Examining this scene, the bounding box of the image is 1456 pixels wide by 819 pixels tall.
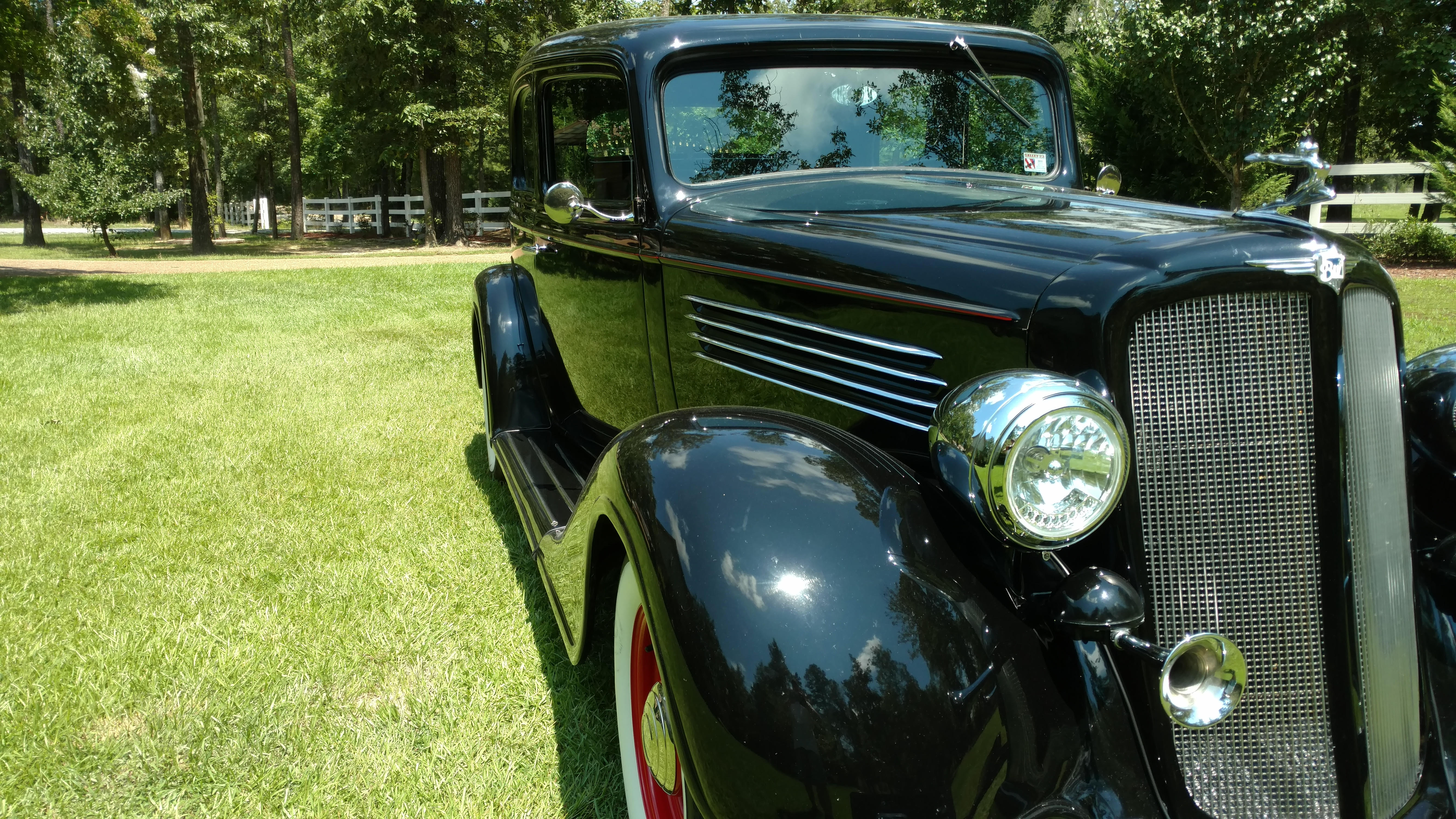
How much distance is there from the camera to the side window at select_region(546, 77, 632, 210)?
2975 millimetres

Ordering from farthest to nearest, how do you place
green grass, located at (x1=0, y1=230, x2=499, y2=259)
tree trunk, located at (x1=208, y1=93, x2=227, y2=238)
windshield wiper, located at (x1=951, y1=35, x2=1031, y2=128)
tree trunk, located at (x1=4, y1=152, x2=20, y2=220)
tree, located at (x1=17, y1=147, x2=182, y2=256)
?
1. tree trunk, located at (x1=4, y1=152, x2=20, y2=220)
2. tree trunk, located at (x1=208, y1=93, x2=227, y2=238)
3. green grass, located at (x1=0, y1=230, x2=499, y2=259)
4. tree, located at (x1=17, y1=147, x2=182, y2=256)
5. windshield wiper, located at (x1=951, y1=35, x2=1031, y2=128)

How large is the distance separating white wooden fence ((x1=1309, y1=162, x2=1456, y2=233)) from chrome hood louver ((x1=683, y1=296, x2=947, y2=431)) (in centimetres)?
1468

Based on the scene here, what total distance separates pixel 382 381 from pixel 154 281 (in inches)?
341

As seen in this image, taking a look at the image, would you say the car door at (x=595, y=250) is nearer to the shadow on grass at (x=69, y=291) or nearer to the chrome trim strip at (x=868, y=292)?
the chrome trim strip at (x=868, y=292)

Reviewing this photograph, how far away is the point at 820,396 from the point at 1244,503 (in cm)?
93

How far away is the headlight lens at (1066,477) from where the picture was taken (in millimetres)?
1389

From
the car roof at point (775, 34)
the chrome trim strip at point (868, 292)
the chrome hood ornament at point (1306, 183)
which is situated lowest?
the chrome trim strip at point (868, 292)

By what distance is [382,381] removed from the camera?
6.75 metres

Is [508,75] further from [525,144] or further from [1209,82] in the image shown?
[525,144]

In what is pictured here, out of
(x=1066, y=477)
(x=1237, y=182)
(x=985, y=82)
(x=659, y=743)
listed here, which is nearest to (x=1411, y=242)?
(x=1237, y=182)

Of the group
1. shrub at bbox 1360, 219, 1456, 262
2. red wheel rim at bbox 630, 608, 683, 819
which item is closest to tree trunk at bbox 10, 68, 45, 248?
red wheel rim at bbox 630, 608, 683, 819

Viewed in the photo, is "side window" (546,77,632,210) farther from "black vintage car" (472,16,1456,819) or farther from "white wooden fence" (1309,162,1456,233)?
"white wooden fence" (1309,162,1456,233)

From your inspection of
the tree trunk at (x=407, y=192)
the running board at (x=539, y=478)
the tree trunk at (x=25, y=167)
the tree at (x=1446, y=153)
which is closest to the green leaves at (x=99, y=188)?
the tree trunk at (x=25, y=167)

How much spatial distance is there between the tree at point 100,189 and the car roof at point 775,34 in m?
19.1
